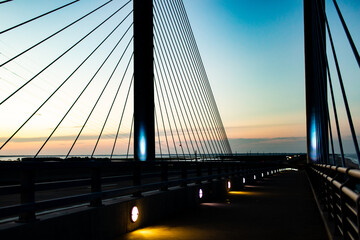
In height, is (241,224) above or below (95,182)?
below

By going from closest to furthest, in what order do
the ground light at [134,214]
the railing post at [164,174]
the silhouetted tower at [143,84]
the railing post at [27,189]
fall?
1. the railing post at [27,189]
2. the ground light at [134,214]
3. the railing post at [164,174]
4. the silhouetted tower at [143,84]

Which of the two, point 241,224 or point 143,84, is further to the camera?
point 143,84

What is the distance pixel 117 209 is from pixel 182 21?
52.6 feet

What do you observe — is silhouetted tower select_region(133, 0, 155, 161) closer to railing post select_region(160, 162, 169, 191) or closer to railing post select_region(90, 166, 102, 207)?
railing post select_region(160, 162, 169, 191)

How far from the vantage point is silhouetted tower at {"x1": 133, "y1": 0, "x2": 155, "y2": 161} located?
11.8m

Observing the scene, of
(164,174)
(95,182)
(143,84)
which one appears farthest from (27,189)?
(143,84)

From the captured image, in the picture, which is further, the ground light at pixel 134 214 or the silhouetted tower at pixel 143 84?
the silhouetted tower at pixel 143 84

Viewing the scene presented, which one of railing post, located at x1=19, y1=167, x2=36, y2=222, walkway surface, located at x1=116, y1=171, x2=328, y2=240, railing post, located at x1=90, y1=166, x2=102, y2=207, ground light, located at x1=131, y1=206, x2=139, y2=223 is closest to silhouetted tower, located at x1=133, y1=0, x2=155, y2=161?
walkway surface, located at x1=116, y1=171, x2=328, y2=240

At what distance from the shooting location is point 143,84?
11953mm

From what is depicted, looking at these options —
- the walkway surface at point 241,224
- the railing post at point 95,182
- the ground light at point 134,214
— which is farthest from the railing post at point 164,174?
the railing post at point 95,182

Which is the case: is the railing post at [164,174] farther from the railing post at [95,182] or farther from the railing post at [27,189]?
the railing post at [27,189]

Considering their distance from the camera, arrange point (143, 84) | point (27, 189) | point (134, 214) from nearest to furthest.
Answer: point (27, 189) → point (134, 214) → point (143, 84)

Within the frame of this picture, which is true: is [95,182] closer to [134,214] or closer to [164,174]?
[134,214]

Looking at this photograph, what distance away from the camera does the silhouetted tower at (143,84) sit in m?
11.8
